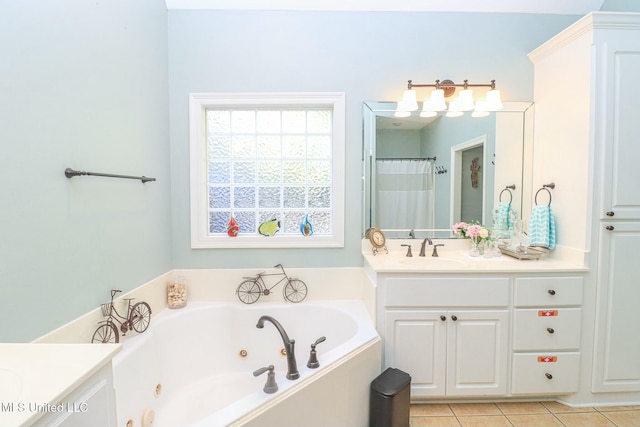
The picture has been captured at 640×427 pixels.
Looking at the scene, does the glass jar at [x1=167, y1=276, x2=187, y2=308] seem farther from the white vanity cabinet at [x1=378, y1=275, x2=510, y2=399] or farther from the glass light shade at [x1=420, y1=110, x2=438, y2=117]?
the glass light shade at [x1=420, y1=110, x2=438, y2=117]

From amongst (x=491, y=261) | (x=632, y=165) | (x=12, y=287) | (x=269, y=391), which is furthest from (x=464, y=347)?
(x=12, y=287)

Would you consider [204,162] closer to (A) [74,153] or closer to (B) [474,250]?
(A) [74,153]

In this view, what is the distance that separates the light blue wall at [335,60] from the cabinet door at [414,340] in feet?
2.01

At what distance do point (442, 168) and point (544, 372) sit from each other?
4.90ft

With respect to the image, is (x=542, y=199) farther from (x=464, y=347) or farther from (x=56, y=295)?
(x=56, y=295)

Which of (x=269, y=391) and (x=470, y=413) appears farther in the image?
(x=470, y=413)

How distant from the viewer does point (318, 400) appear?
4.70ft

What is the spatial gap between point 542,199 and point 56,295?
2.98m

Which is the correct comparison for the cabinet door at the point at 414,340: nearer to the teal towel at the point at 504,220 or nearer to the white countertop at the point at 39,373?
the teal towel at the point at 504,220

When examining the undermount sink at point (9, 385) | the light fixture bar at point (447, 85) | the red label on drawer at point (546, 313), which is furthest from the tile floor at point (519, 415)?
the light fixture bar at point (447, 85)

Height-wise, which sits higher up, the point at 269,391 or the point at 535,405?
the point at 269,391

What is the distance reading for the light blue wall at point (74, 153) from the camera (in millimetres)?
1106

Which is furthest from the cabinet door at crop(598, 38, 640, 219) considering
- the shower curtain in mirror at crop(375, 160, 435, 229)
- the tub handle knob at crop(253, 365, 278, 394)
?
the tub handle knob at crop(253, 365, 278, 394)

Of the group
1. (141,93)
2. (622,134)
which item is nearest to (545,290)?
(622,134)
